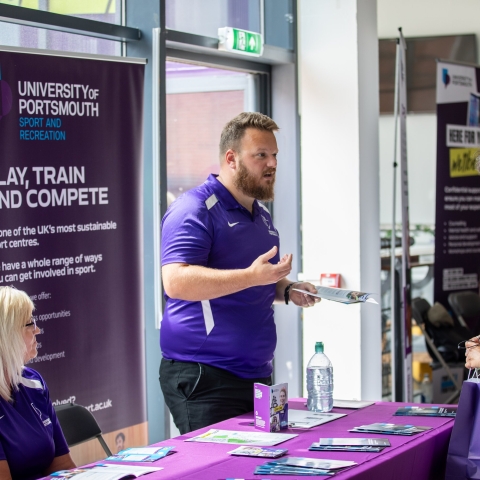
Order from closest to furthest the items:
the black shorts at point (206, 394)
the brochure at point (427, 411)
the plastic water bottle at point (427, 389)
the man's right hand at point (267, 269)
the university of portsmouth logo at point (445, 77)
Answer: the man's right hand at point (267, 269) → the brochure at point (427, 411) → the black shorts at point (206, 394) → the university of portsmouth logo at point (445, 77) → the plastic water bottle at point (427, 389)

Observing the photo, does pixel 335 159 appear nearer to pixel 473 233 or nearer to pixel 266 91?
pixel 266 91

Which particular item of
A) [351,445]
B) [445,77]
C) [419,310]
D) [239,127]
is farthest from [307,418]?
[445,77]

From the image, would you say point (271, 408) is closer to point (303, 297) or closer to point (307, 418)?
point (307, 418)

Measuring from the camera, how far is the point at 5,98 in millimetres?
3256

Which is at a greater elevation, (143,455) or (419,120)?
(419,120)

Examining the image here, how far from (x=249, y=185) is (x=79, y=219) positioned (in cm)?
93

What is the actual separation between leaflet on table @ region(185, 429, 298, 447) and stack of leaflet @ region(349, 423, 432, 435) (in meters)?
0.23

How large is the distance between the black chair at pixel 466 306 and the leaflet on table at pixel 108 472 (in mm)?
4247

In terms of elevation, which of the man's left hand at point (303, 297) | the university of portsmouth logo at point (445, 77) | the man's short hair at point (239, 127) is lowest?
the man's left hand at point (303, 297)

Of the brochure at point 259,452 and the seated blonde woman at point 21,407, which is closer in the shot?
the brochure at point 259,452

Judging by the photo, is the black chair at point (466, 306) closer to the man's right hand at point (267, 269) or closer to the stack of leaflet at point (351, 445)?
the man's right hand at point (267, 269)

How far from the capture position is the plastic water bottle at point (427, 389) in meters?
6.25

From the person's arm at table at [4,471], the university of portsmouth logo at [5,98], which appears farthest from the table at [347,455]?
the university of portsmouth logo at [5,98]

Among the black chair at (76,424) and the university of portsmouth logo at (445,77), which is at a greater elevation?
the university of portsmouth logo at (445,77)
